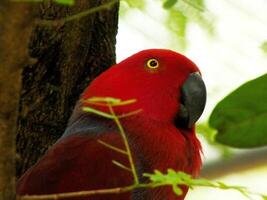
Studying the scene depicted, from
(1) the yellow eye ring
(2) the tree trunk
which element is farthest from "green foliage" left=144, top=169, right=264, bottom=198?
(1) the yellow eye ring

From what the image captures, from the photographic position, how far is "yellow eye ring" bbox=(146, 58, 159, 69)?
159 cm

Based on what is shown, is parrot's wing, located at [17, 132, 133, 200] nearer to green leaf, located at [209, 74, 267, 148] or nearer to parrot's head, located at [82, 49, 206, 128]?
parrot's head, located at [82, 49, 206, 128]

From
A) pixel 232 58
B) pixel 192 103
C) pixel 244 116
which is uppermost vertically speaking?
pixel 244 116

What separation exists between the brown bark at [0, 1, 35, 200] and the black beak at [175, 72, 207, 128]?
0.80 meters

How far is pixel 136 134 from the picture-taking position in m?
1.38

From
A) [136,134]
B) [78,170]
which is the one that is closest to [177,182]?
[78,170]

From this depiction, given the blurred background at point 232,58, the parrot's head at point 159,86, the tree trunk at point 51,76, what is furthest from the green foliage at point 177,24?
the blurred background at point 232,58

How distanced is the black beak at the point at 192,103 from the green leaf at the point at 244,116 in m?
0.79

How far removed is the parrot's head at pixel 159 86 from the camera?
1.51 m

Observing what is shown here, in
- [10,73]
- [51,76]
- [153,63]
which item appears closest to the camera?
[10,73]

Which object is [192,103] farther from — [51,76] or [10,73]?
[10,73]

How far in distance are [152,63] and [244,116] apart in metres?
0.91

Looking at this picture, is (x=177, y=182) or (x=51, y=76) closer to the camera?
(x=177, y=182)

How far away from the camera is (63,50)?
4.87ft
